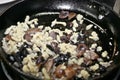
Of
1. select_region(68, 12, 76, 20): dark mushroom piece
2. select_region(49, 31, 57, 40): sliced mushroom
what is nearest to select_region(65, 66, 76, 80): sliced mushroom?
select_region(49, 31, 57, 40): sliced mushroom

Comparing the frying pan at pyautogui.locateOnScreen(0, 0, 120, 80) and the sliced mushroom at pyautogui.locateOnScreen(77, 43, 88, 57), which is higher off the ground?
the frying pan at pyautogui.locateOnScreen(0, 0, 120, 80)

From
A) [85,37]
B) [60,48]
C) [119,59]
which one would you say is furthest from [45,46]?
[119,59]

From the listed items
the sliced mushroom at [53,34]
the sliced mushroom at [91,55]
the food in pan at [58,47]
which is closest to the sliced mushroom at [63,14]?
the food in pan at [58,47]

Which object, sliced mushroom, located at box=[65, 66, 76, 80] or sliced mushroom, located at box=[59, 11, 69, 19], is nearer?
sliced mushroom, located at box=[65, 66, 76, 80]

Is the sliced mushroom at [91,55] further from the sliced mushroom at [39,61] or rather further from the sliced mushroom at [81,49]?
the sliced mushroom at [39,61]

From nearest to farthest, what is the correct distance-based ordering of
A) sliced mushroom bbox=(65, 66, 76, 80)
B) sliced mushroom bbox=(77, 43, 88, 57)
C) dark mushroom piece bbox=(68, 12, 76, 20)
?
sliced mushroom bbox=(65, 66, 76, 80) < sliced mushroom bbox=(77, 43, 88, 57) < dark mushroom piece bbox=(68, 12, 76, 20)

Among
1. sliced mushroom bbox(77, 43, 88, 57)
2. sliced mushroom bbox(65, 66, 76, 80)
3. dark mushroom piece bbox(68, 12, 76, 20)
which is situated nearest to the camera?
sliced mushroom bbox(65, 66, 76, 80)

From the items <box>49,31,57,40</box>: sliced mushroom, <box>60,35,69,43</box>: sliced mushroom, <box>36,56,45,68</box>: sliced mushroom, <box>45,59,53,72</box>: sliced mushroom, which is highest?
<box>49,31,57,40</box>: sliced mushroom

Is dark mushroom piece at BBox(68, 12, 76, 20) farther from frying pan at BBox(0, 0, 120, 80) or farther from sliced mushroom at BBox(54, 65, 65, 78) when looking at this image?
sliced mushroom at BBox(54, 65, 65, 78)
